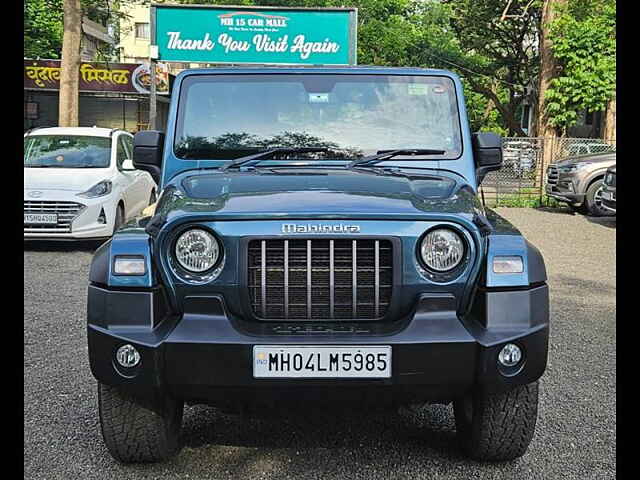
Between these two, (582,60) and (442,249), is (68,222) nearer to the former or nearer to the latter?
(442,249)

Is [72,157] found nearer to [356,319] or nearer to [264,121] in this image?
[264,121]

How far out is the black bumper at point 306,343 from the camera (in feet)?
10.6

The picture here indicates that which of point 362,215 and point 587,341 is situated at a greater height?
point 362,215

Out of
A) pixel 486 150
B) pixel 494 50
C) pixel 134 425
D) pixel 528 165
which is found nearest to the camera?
pixel 134 425

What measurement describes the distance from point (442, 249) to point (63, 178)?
27.7 ft

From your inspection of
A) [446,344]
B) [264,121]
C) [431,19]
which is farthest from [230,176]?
[431,19]

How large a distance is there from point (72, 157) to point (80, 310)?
4.82 meters

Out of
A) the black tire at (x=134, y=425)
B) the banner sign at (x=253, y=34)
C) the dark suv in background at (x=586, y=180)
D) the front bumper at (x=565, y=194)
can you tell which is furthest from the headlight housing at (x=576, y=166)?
the black tire at (x=134, y=425)

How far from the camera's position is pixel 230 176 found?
4.05 meters

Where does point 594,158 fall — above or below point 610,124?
below

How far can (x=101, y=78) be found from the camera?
3694cm

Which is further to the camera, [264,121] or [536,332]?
[264,121]

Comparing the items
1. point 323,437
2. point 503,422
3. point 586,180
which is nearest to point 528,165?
point 586,180

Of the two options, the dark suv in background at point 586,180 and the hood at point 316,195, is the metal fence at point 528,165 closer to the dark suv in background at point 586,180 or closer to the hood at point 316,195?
the dark suv in background at point 586,180
